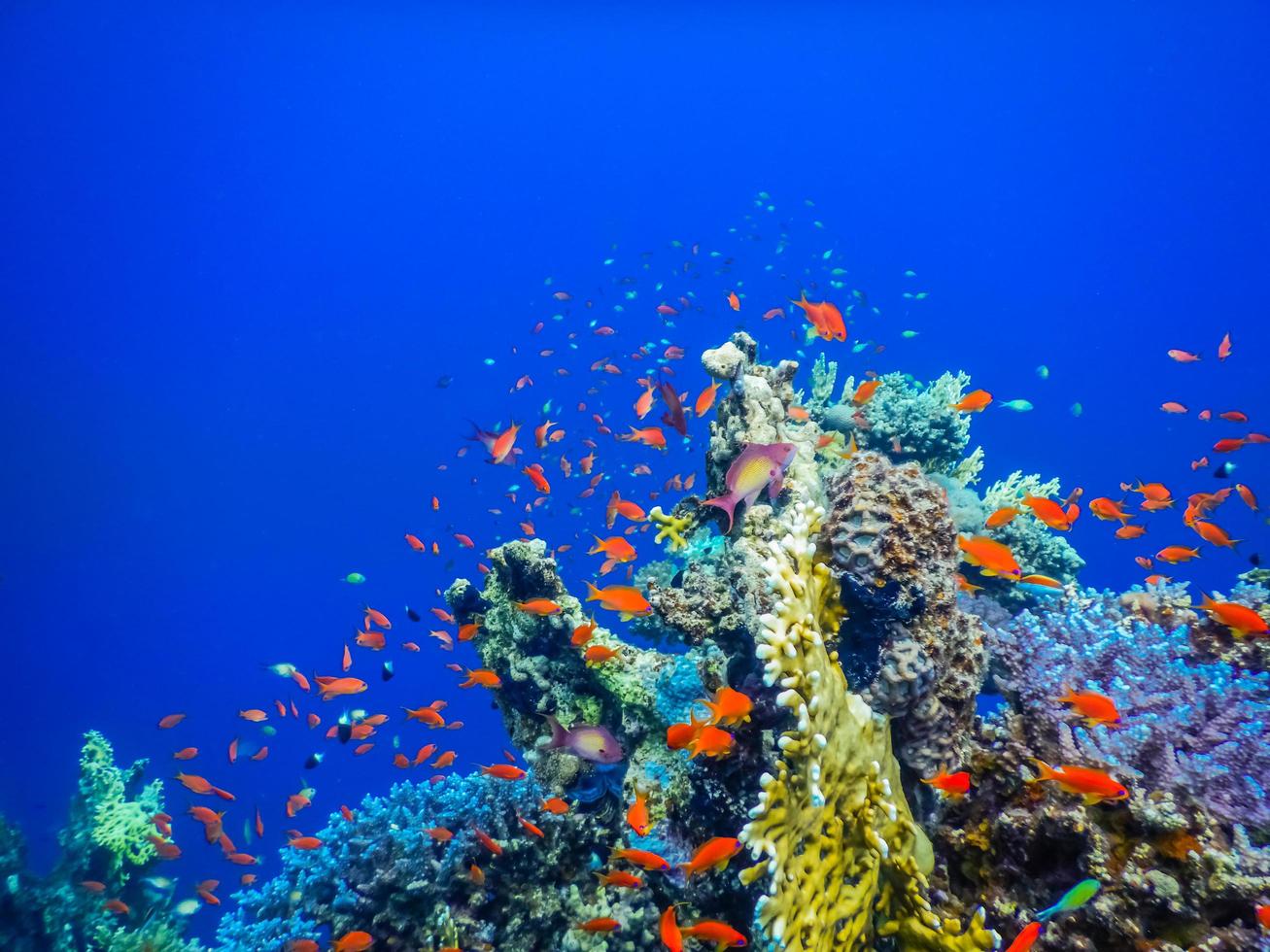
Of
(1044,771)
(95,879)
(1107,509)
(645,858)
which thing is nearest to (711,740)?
(645,858)

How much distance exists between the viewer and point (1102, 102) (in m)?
93.5

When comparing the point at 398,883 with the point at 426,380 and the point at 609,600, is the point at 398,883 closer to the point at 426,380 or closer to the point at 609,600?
the point at 609,600

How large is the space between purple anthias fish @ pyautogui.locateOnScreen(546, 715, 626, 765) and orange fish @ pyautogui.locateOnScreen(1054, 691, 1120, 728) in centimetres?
289

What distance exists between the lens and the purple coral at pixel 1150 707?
3.25 meters

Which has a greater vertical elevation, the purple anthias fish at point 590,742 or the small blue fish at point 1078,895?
the purple anthias fish at point 590,742

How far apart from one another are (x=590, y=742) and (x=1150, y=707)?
346 centimetres

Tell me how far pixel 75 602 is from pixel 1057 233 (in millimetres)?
143498

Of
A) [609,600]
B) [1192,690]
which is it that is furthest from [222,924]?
[1192,690]

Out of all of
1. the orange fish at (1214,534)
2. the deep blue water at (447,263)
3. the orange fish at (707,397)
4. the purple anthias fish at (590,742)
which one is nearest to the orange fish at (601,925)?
the purple anthias fish at (590,742)

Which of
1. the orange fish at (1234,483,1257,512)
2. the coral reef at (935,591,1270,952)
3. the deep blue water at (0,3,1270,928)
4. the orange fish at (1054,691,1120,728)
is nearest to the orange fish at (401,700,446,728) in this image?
the coral reef at (935,591,1270,952)

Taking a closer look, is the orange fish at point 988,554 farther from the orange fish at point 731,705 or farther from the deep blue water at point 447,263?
the deep blue water at point 447,263

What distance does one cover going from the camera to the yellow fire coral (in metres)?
2.89

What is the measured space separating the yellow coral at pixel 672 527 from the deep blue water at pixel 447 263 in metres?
43.6

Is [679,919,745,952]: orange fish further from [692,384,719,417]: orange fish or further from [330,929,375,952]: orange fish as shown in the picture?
[692,384,719,417]: orange fish
